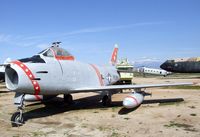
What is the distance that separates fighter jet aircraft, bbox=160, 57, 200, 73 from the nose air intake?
106 ft

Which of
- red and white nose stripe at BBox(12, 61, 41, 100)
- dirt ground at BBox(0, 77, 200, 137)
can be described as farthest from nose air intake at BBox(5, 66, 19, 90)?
dirt ground at BBox(0, 77, 200, 137)

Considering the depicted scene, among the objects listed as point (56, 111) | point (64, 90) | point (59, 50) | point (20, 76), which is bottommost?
point (56, 111)

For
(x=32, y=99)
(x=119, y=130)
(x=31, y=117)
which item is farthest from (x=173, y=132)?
(x=32, y=99)

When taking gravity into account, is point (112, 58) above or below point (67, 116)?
above

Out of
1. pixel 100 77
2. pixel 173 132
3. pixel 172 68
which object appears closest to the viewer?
pixel 173 132

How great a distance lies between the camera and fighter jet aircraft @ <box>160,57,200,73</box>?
39.2m

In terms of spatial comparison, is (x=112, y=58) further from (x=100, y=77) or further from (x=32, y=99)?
(x=32, y=99)

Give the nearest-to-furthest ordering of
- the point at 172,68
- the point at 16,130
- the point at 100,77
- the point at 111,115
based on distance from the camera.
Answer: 1. the point at 16,130
2. the point at 111,115
3. the point at 100,77
4. the point at 172,68

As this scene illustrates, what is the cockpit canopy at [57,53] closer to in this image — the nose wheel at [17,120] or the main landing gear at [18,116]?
the main landing gear at [18,116]

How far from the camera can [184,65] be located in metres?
39.9

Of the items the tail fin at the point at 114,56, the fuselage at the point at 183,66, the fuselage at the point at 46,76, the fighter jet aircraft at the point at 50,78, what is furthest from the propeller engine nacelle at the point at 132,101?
the fuselage at the point at 183,66

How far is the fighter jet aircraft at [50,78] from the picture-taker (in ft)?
36.5

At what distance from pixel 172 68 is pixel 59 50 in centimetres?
3044

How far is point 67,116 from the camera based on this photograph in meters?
12.8
